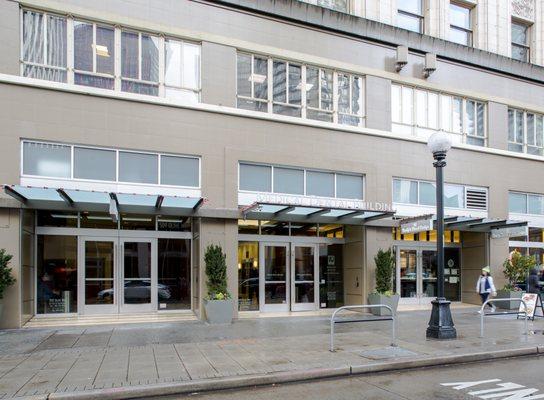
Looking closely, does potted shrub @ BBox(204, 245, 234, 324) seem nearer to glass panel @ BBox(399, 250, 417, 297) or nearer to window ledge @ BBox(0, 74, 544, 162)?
window ledge @ BBox(0, 74, 544, 162)

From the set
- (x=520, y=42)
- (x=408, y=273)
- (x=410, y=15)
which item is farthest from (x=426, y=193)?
(x=520, y=42)

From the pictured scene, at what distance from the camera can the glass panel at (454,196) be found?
62.0ft

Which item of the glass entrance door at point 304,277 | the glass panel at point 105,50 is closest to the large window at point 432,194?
the glass entrance door at point 304,277

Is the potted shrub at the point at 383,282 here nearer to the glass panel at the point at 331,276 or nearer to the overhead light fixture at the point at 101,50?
the glass panel at the point at 331,276

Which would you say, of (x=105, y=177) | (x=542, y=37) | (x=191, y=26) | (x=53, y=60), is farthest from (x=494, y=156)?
(x=53, y=60)

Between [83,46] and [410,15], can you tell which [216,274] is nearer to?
[83,46]

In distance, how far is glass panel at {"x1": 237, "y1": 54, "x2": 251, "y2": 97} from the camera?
1564cm

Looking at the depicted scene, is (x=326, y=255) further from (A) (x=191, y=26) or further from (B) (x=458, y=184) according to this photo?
(A) (x=191, y=26)

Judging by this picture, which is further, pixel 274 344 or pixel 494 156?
pixel 494 156

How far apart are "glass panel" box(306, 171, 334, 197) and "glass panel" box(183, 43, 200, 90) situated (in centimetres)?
450

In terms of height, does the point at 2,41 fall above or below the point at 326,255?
above

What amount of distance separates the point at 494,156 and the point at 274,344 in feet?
44.2

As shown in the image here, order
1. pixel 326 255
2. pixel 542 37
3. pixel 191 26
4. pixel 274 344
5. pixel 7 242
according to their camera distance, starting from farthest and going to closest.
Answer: pixel 542 37, pixel 326 255, pixel 191 26, pixel 7 242, pixel 274 344

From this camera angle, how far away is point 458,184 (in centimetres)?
1916
